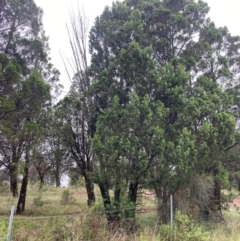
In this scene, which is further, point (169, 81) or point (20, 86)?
point (20, 86)

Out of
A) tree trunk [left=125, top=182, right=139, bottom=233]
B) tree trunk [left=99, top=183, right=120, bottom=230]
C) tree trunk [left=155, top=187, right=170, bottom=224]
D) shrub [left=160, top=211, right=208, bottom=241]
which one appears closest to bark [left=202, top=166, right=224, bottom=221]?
tree trunk [left=155, top=187, right=170, bottom=224]

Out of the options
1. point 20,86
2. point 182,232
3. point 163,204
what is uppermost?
point 20,86

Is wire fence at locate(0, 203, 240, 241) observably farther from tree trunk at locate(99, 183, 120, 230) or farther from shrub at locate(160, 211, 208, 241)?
shrub at locate(160, 211, 208, 241)

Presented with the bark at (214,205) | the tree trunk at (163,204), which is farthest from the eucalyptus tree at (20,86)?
the bark at (214,205)

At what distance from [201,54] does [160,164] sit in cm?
507

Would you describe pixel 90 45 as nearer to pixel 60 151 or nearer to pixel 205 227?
pixel 60 151

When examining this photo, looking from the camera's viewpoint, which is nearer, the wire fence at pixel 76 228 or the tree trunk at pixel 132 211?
the wire fence at pixel 76 228

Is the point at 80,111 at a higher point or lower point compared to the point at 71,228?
higher

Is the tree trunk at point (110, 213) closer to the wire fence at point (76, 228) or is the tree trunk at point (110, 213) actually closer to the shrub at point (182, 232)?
the wire fence at point (76, 228)

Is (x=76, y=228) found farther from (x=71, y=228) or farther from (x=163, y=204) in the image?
(x=163, y=204)

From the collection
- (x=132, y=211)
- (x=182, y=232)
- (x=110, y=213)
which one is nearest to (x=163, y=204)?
(x=132, y=211)

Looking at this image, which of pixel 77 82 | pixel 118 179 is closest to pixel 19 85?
pixel 77 82

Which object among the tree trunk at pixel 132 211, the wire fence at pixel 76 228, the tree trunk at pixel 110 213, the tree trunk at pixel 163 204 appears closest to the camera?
the wire fence at pixel 76 228

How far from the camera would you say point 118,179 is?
8203 millimetres
